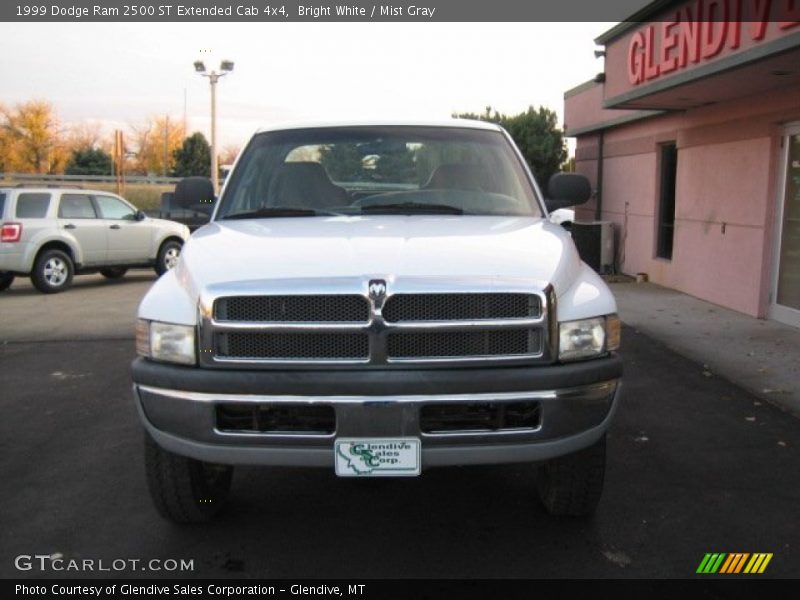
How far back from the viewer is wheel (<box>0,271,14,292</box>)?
13.7 metres

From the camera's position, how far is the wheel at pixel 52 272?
13.3 metres

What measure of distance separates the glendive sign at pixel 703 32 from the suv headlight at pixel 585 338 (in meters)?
4.77

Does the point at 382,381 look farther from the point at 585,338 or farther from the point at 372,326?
the point at 585,338

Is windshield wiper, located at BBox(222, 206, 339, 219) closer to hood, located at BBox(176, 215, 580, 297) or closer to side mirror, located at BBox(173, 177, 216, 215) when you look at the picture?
hood, located at BBox(176, 215, 580, 297)

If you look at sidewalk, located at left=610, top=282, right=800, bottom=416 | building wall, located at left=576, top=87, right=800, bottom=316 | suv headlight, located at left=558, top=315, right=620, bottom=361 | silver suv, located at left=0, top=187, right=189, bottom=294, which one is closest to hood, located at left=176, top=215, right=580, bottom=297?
suv headlight, located at left=558, top=315, right=620, bottom=361

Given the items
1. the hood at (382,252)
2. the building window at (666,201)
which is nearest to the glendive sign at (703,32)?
the building window at (666,201)

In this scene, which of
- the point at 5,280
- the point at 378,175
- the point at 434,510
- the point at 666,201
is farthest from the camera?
the point at 5,280

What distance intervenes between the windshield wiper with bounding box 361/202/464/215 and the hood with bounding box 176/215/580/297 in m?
0.24

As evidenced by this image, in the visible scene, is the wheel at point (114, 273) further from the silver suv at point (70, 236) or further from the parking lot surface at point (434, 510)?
the parking lot surface at point (434, 510)

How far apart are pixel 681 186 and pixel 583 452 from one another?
944 cm

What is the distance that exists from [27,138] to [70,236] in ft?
157

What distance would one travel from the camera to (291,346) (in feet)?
10.4

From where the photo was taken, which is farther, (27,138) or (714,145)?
(27,138)

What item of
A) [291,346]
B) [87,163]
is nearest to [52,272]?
[291,346]
